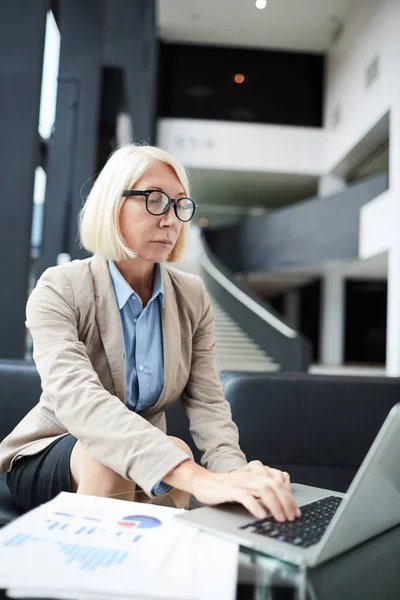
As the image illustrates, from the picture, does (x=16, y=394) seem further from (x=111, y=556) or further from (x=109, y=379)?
(x=111, y=556)

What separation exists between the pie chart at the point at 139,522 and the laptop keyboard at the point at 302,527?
0.53ft

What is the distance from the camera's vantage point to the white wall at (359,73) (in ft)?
39.8

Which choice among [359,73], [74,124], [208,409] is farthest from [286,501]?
[359,73]

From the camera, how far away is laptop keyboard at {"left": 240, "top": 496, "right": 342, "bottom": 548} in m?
0.98

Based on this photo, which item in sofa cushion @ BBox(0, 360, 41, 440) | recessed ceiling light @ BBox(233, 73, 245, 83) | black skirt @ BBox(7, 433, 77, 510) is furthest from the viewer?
recessed ceiling light @ BBox(233, 73, 245, 83)

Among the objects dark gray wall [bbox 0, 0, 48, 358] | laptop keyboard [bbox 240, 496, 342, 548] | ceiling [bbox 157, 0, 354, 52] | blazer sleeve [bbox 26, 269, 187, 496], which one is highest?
ceiling [bbox 157, 0, 354, 52]

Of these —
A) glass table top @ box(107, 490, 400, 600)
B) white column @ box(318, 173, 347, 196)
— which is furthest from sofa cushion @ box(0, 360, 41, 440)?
white column @ box(318, 173, 347, 196)

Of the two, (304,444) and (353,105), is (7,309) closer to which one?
(304,444)

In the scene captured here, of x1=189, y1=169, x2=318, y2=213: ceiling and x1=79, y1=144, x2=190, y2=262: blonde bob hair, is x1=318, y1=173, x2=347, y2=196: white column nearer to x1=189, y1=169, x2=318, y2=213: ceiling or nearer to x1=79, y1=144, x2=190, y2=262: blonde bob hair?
x1=189, y1=169, x2=318, y2=213: ceiling

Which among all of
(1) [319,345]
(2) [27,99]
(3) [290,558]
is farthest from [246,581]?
(1) [319,345]

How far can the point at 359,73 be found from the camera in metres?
14.2

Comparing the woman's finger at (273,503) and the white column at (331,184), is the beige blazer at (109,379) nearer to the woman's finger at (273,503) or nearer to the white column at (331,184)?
the woman's finger at (273,503)

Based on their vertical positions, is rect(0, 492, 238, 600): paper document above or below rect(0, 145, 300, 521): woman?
below

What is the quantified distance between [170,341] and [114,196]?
0.46 meters
